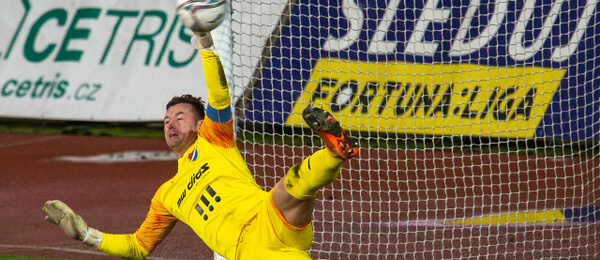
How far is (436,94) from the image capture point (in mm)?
7996

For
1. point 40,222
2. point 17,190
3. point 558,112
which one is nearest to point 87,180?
point 17,190

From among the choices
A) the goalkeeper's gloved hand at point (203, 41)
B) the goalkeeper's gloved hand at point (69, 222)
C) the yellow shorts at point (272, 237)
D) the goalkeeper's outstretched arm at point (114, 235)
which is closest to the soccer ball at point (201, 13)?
the goalkeeper's gloved hand at point (203, 41)

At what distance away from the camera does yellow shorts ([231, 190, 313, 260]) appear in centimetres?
337

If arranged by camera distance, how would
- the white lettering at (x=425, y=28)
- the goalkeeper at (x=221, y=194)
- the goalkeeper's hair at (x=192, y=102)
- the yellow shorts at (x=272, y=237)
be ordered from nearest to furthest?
the goalkeeper at (x=221, y=194), the yellow shorts at (x=272, y=237), the goalkeeper's hair at (x=192, y=102), the white lettering at (x=425, y=28)

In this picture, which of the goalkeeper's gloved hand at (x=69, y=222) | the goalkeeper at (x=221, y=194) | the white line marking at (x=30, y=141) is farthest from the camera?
the white line marking at (x=30, y=141)

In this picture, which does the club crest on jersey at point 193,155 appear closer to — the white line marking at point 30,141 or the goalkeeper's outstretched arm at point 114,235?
the goalkeeper's outstretched arm at point 114,235

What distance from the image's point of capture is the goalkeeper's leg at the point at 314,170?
2.96m

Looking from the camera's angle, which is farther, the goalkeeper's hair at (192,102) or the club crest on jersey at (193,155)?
the goalkeeper's hair at (192,102)

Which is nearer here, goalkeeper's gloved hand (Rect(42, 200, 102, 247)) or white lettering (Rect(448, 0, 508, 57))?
goalkeeper's gloved hand (Rect(42, 200, 102, 247))

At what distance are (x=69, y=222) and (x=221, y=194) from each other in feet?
3.09

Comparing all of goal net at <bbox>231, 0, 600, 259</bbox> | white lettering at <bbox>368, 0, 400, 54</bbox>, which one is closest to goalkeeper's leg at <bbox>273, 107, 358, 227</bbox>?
goal net at <bbox>231, 0, 600, 259</bbox>

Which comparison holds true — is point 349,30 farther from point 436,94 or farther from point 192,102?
point 192,102

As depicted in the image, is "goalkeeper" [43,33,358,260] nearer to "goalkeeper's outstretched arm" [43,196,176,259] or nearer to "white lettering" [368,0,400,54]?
"goalkeeper's outstretched arm" [43,196,176,259]

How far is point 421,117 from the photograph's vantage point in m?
7.96
